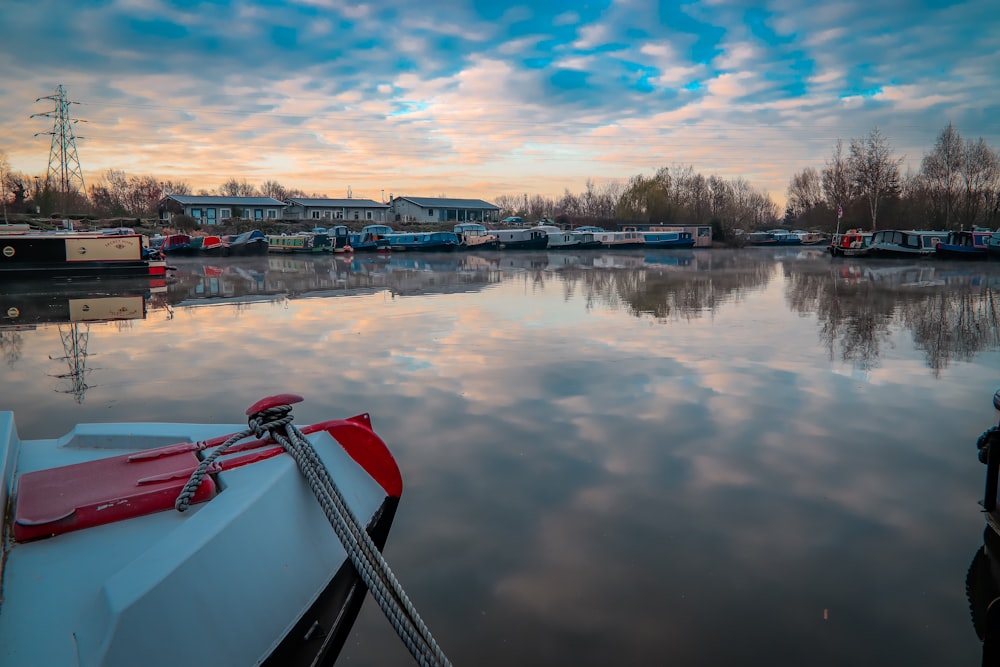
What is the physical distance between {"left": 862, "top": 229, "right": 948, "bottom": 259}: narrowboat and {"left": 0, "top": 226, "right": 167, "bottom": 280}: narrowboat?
3473cm

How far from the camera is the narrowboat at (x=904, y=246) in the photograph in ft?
119

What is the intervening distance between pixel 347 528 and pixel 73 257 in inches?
847

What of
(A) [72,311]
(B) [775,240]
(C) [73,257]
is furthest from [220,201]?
(A) [72,311]

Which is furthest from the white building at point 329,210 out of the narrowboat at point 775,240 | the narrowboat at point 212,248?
the narrowboat at point 775,240

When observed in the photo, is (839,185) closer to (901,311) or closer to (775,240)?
(775,240)

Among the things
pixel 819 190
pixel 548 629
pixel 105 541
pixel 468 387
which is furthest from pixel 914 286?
pixel 819 190

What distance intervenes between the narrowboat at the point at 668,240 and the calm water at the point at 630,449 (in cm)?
4207

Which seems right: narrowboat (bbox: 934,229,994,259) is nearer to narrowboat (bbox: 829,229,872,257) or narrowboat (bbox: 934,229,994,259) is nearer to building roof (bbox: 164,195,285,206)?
narrowboat (bbox: 829,229,872,257)

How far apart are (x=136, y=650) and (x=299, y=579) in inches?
35.4

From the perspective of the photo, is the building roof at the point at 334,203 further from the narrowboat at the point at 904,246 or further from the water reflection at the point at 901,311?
the water reflection at the point at 901,311

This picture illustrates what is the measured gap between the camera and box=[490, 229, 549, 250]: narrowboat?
47.2m

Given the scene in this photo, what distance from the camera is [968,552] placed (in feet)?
12.4

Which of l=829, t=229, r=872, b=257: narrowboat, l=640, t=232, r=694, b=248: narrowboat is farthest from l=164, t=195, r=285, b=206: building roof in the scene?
l=829, t=229, r=872, b=257: narrowboat

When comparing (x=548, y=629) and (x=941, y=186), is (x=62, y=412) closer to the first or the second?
(x=548, y=629)
